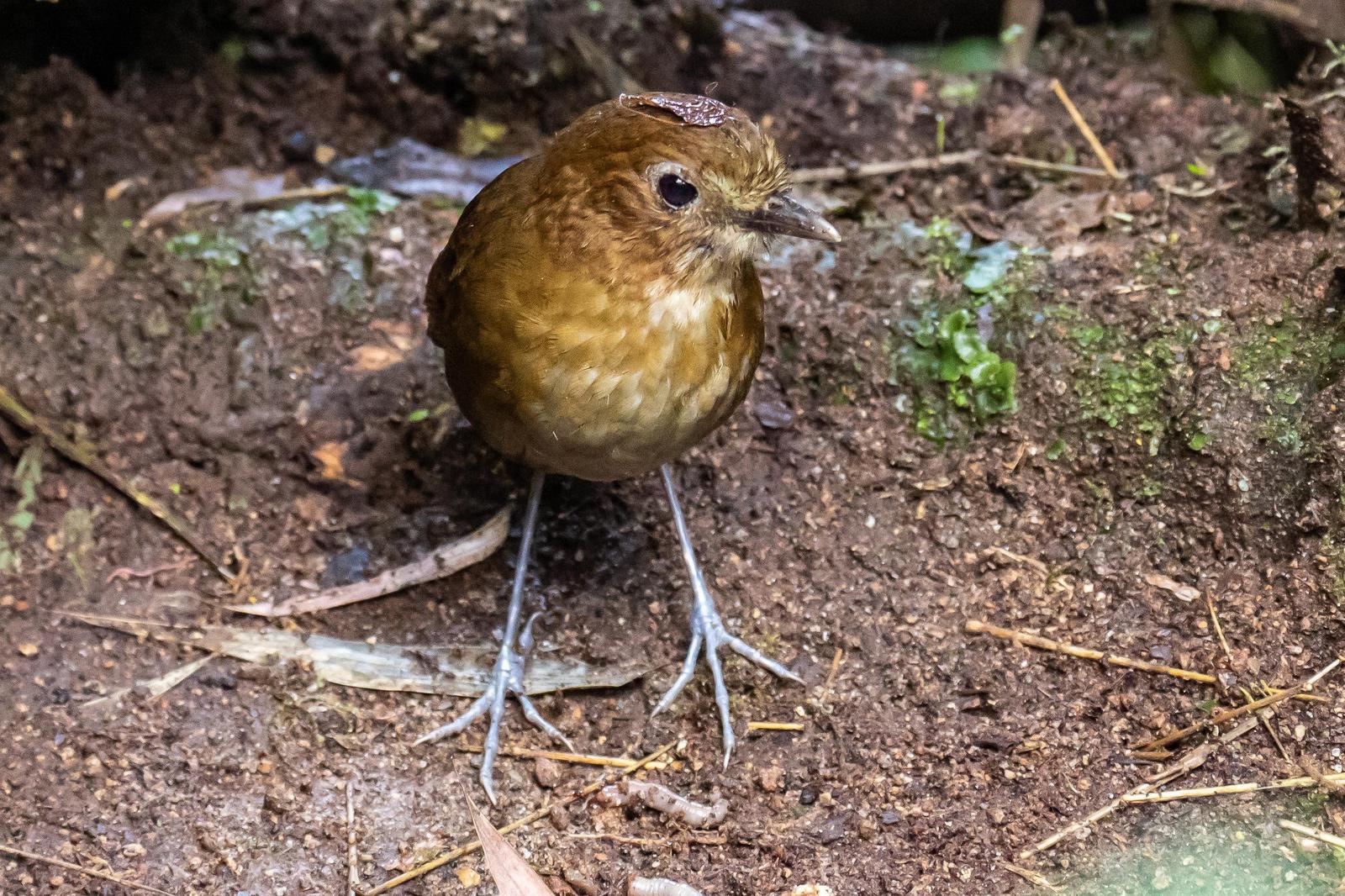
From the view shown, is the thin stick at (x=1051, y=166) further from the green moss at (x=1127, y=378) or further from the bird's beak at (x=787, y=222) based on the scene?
the bird's beak at (x=787, y=222)

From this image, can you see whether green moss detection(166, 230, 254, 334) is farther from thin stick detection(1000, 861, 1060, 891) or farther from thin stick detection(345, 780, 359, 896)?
thin stick detection(1000, 861, 1060, 891)

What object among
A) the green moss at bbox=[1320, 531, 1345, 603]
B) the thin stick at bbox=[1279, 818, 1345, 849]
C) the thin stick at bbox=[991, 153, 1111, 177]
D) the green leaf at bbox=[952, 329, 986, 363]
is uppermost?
the thin stick at bbox=[991, 153, 1111, 177]

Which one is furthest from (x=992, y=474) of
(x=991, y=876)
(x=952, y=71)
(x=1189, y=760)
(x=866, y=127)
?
(x=952, y=71)

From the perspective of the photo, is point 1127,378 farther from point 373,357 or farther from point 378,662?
point 373,357

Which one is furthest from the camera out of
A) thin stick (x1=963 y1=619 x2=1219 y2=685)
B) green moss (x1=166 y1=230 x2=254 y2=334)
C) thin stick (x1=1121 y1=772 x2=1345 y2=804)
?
green moss (x1=166 y1=230 x2=254 y2=334)

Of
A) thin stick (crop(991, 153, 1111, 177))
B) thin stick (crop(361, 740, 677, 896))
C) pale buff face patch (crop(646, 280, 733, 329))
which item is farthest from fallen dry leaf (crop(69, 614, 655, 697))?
thin stick (crop(991, 153, 1111, 177))

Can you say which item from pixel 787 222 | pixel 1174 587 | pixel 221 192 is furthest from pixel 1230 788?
pixel 221 192
